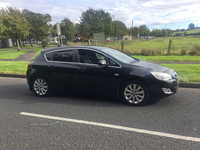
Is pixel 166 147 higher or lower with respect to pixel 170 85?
lower

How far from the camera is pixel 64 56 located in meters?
5.33

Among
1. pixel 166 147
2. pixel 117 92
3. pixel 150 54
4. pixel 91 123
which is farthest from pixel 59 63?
pixel 150 54

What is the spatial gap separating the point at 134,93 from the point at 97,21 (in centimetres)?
4194

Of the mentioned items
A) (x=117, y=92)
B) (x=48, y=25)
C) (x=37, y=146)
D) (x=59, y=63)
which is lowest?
(x=37, y=146)

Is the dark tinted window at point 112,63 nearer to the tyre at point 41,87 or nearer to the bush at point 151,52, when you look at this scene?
the tyre at point 41,87

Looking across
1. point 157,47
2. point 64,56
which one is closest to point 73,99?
point 64,56

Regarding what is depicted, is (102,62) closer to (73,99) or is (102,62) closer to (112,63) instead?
(112,63)

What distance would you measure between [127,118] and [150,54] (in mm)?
14088

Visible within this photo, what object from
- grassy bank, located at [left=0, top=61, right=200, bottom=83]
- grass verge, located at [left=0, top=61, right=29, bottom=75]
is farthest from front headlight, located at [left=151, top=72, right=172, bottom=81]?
grass verge, located at [left=0, top=61, right=29, bottom=75]

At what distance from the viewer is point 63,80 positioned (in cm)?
527

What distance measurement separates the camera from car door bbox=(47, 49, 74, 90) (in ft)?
16.9

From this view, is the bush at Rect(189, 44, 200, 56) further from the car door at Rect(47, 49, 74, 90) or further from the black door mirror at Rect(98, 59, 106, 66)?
the car door at Rect(47, 49, 74, 90)

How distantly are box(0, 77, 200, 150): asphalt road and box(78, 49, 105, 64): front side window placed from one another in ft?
3.96

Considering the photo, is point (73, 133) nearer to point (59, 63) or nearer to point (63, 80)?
point (63, 80)
